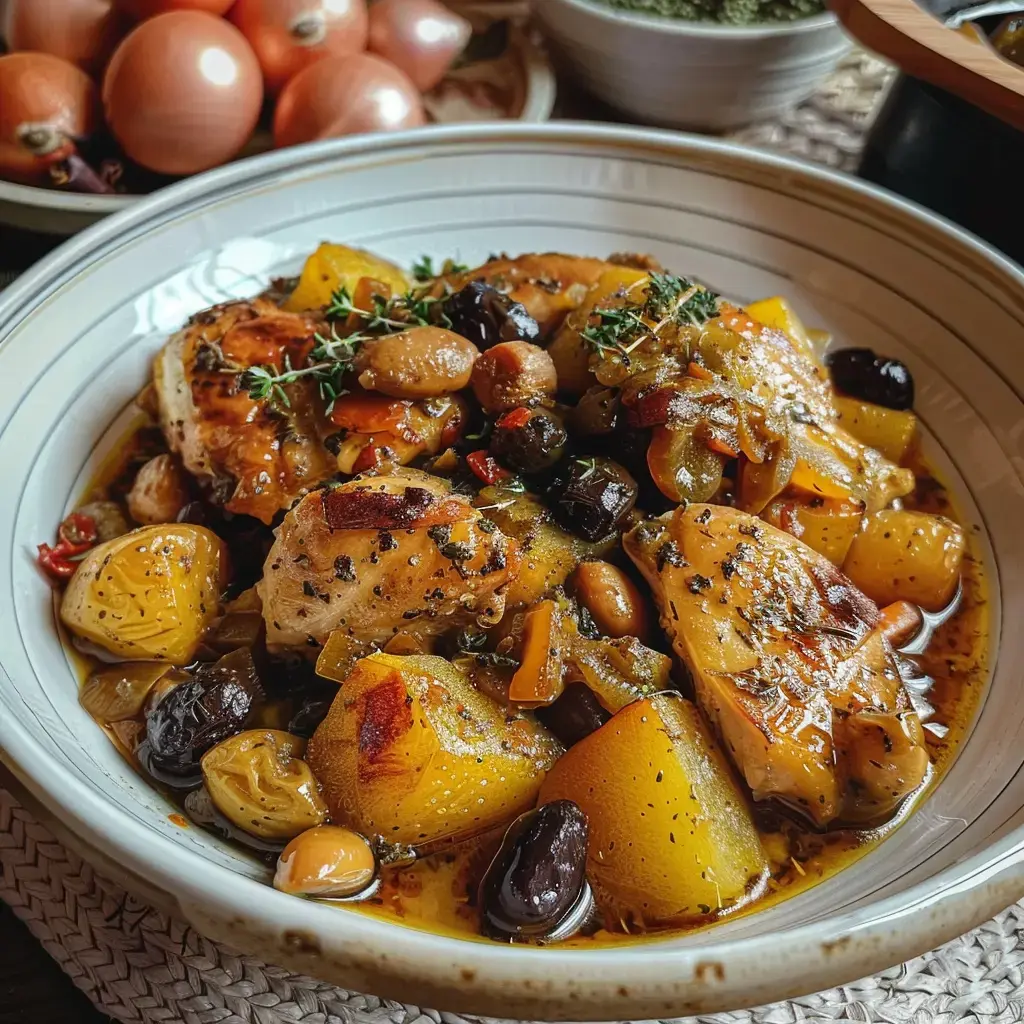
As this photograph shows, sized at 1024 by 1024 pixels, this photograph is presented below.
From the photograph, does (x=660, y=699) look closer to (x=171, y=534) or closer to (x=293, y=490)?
(x=293, y=490)

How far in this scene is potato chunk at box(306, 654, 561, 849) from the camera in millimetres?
1644

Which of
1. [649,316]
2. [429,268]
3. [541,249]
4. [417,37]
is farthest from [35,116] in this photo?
[649,316]

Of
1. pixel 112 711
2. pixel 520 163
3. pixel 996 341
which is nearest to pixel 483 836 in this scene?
pixel 112 711

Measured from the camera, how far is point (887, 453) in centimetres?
234

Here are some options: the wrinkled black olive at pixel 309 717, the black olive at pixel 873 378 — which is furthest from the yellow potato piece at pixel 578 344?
the wrinkled black olive at pixel 309 717

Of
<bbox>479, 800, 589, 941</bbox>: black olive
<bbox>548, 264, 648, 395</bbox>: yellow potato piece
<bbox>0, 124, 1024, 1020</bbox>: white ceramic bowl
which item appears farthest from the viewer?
<bbox>548, 264, 648, 395</bbox>: yellow potato piece

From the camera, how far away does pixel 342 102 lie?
10.5 feet

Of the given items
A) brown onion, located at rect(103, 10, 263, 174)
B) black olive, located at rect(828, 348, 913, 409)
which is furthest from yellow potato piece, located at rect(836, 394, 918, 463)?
brown onion, located at rect(103, 10, 263, 174)

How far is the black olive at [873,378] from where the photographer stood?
237 cm

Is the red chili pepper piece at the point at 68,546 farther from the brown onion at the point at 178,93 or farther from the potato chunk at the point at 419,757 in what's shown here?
the brown onion at the point at 178,93

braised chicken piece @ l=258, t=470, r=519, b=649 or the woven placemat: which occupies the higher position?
braised chicken piece @ l=258, t=470, r=519, b=649

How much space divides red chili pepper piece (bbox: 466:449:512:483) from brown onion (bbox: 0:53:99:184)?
2.00 m

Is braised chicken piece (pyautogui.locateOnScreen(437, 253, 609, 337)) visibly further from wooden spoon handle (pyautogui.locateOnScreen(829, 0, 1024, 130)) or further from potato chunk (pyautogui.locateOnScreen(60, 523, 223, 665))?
wooden spoon handle (pyautogui.locateOnScreen(829, 0, 1024, 130))

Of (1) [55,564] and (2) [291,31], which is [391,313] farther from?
(2) [291,31]
